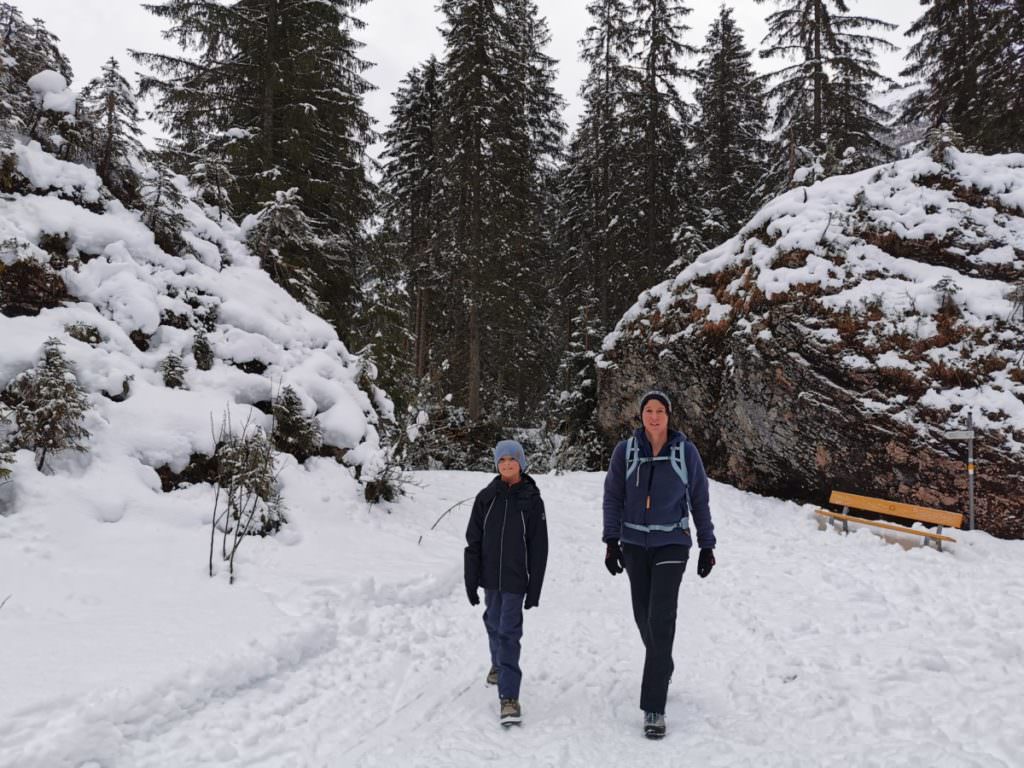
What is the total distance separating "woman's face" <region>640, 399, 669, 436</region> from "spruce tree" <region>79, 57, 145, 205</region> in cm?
873

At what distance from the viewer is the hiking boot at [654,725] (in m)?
3.50

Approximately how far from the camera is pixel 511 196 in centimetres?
2023

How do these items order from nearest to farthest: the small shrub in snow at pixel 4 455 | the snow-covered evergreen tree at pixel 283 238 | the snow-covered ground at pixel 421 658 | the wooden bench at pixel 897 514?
1. the snow-covered ground at pixel 421 658
2. the small shrub in snow at pixel 4 455
3. the wooden bench at pixel 897 514
4. the snow-covered evergreen tree at pixel 283 238

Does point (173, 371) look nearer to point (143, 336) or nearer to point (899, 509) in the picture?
point (143, 336)

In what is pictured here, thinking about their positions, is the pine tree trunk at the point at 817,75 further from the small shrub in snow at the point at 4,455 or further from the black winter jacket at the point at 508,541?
the small shrub in snow at the point at 4,455

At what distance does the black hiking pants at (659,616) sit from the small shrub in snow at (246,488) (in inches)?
161

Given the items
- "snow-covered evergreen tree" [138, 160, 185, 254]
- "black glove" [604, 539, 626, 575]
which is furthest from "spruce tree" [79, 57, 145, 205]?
"black glove" [604, 539, 626, 575]

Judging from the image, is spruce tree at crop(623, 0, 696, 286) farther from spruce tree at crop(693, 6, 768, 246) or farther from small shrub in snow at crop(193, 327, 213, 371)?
small shrub in snow at crop(193, 327, 213, 371)

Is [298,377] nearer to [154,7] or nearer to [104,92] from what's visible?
[104,92]

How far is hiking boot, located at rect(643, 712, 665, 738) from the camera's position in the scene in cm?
350

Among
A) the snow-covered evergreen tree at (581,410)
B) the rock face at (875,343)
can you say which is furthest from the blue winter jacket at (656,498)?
the snow-covered evergreen tree at (581,410)

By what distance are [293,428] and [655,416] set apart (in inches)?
228

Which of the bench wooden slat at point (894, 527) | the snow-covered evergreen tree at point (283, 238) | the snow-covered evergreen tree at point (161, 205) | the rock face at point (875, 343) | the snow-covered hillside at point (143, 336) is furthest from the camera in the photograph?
the snow-covered evergreen tree at point (283, 238)

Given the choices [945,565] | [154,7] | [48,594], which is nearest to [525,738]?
[48,594]
